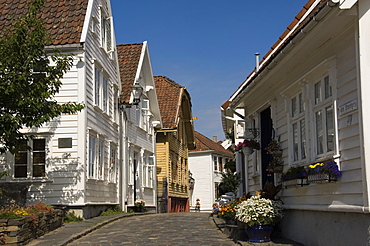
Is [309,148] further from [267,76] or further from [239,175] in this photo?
[239,175]

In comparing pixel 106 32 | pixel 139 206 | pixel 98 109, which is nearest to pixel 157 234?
pixel 98 109

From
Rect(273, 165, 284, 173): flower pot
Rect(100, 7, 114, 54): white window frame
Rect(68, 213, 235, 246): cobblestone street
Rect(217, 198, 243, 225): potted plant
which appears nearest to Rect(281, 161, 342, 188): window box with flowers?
Rect(273, 165, 284, 173): flower pot

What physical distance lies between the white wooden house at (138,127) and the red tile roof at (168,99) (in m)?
1.40

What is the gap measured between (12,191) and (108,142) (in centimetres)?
524

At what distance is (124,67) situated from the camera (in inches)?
1081

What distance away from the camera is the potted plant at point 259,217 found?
1113 centimetres

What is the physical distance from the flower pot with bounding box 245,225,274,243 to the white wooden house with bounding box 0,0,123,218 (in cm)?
822

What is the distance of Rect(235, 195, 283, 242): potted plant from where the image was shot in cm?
1113

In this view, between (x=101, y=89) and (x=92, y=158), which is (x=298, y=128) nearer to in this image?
(x=92, y=158)

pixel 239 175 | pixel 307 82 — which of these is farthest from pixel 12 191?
pixel 307 82

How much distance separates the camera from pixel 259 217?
11133mm

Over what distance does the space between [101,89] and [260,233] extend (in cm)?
1146

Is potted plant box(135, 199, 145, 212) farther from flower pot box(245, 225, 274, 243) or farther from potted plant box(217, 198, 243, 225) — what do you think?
flower pot box(245, 225, 274, 243)

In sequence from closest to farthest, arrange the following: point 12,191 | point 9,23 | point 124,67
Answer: point 12,191
point 9,23
point 124,67
